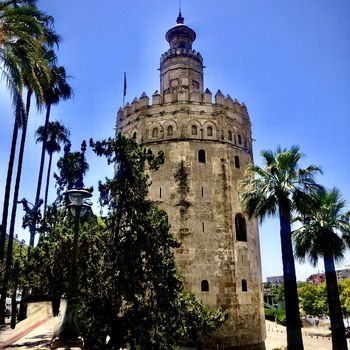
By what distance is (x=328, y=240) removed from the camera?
1407 centimetres

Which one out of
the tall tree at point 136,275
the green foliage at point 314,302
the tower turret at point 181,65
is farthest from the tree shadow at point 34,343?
the green foliage at point 314,302

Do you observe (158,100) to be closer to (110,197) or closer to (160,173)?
(160,173)

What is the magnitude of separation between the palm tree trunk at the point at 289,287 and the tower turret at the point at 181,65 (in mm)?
15006

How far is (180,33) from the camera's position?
27.2m

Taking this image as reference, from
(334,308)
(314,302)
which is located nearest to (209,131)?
(334,308)

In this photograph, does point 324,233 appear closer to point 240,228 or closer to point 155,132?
point 240,228

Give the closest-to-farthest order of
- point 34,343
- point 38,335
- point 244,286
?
point 34,343, point 38,335, point 244,286

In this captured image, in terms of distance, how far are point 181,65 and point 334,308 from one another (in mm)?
18683

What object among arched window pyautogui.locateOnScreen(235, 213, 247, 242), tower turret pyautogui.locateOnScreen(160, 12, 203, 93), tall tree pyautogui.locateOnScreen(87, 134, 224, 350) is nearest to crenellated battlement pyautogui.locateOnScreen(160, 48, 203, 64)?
tower turret pyautogui.locateOnScreen(160, 12, 203, 93)

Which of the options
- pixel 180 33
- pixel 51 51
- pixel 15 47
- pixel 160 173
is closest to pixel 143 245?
pixel 15 47

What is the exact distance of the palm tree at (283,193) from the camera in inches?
471

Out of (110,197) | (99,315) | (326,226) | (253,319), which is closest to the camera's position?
(99,315)

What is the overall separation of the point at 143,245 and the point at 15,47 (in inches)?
283

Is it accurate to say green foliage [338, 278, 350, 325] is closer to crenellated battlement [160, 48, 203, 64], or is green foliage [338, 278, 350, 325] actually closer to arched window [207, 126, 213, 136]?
arched window [207, 126, 213, 136]
